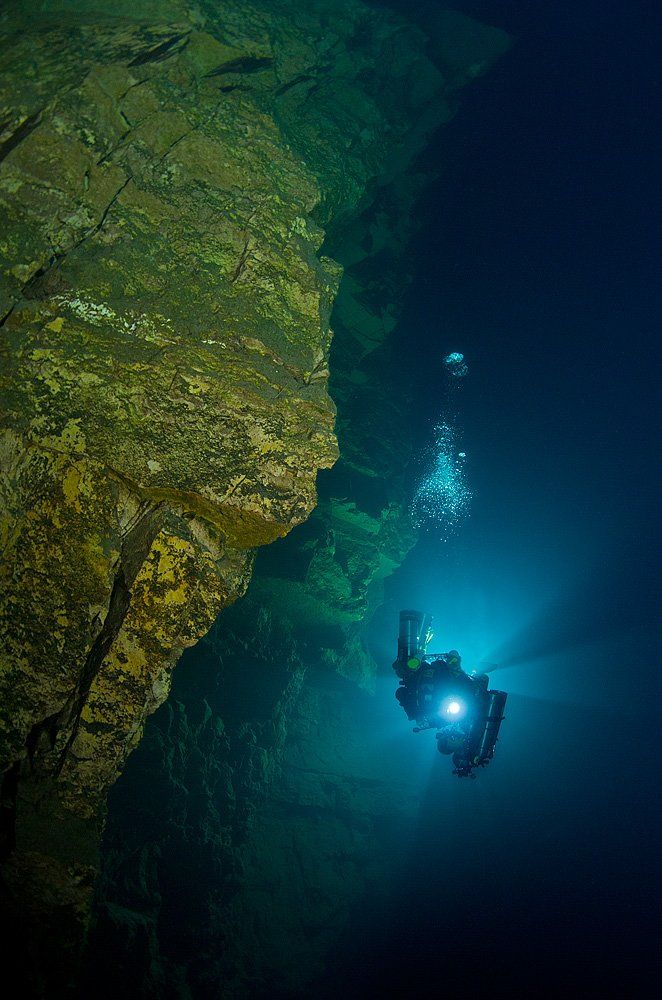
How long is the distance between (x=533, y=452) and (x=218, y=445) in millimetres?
23589

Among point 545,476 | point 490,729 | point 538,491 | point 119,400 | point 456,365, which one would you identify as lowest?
point 490,729

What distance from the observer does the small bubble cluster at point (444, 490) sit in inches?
799

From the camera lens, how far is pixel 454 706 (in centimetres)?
600

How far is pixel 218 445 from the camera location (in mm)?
2777

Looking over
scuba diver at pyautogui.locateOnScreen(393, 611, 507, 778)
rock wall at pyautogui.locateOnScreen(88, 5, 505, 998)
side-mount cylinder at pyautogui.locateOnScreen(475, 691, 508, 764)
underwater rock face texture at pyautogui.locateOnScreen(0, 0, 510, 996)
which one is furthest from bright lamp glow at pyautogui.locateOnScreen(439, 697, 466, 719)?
rock wall at pyautogui.locateOnScreen(88, 5, 505, 998)

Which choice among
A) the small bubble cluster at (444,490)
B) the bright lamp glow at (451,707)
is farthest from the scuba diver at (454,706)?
the small bubble cluster at (444,490)

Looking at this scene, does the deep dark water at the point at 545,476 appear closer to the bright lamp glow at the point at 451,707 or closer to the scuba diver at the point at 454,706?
the scuba diver at the point at 454,706

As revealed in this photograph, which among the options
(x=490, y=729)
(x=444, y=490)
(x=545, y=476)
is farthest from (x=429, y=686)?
(x=545, y=476)

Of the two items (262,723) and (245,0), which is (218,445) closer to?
(245,0)

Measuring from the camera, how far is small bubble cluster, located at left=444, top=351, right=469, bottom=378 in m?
14.9

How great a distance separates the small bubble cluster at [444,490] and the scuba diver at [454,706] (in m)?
11.3

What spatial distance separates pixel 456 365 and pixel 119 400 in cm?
1475

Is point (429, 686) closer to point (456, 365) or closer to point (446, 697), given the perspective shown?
point (446, 697)

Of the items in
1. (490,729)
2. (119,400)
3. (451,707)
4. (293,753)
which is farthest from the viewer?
(293,753)
